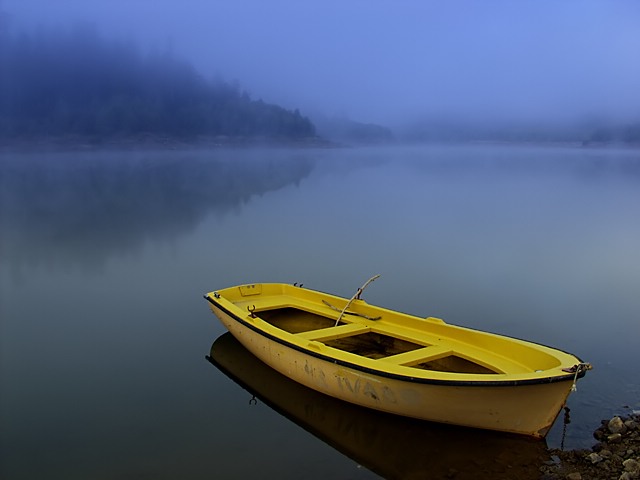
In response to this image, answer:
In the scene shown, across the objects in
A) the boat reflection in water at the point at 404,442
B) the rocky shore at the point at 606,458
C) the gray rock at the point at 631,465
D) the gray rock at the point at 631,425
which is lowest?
the boat reflection in water at the point at 404,442

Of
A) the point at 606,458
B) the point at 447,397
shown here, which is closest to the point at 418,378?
the point at 447,397

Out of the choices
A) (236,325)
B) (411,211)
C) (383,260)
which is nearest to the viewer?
(236,325)

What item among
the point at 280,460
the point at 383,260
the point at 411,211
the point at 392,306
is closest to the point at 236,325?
the point at 280,460

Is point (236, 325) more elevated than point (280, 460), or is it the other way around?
point (236, 325)

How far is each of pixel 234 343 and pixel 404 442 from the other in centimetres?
419

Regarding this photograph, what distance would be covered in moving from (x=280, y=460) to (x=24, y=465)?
2986mm

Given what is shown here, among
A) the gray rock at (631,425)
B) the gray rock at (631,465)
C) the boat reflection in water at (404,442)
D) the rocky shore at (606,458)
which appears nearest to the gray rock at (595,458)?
the rocky shore at (606,458)

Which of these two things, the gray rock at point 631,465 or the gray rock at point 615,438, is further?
the gray rock at point 615,438

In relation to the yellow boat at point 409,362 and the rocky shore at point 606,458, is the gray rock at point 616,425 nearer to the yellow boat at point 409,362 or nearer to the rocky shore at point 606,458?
the rocky shore at point 606,458

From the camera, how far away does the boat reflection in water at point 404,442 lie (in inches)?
246

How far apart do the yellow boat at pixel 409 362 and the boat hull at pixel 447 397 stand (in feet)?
0.04

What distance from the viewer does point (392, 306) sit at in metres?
12.4

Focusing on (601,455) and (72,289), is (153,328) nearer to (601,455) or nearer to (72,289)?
(72,289)

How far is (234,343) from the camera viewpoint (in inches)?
396
